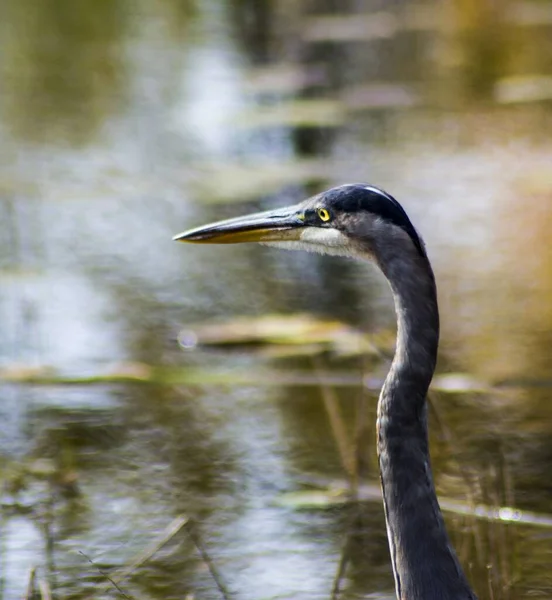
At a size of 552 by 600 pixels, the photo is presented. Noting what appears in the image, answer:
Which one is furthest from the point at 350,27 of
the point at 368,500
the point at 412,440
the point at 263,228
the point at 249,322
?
the point at 412,440

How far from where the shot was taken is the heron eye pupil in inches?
110

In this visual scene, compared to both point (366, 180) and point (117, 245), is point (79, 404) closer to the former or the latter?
point (117, 245)

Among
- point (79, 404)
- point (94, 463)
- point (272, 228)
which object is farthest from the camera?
point (79, 404)

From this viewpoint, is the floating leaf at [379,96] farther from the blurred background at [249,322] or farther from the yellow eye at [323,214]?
the yellow eye at [323,214]

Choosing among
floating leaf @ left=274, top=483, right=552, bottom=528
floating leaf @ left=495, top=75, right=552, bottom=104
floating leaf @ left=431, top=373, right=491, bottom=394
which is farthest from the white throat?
floating leaf @ left=495, top=75, right=552, bottom=104

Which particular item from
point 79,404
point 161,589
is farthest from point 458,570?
point 79,404

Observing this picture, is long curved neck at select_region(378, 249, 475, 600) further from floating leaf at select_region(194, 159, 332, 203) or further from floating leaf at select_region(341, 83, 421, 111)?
floating leaf at select_region(341, 83, 421, 111)

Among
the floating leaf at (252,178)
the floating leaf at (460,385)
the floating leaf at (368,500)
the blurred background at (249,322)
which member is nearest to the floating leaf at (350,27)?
the blurred background at (249,322)

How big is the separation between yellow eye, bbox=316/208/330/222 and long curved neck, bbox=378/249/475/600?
0.30 m

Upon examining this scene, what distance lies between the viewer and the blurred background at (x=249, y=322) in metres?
3.71

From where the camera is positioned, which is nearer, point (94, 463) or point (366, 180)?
point (94, 463)

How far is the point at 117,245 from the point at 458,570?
4269 millimetres

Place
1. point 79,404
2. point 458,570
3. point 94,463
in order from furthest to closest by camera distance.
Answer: point 79,404, point 94,463, point 458,570

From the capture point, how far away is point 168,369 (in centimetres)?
502
